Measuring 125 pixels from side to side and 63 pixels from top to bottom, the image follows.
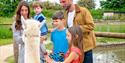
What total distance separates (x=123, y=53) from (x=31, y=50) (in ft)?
36.6

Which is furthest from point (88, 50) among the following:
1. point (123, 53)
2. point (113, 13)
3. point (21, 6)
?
point (113, 13)

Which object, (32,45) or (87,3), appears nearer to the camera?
(32,45)

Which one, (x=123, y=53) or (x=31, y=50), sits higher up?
(x=31, y=50)

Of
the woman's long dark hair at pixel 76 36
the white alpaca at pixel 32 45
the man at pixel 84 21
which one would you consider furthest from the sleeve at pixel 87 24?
the white alpaca at pixel 32 45

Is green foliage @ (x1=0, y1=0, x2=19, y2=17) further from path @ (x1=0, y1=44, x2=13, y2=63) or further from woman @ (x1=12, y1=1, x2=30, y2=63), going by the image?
woman @ (x1=12, y1=1, x2=30, y2=63)

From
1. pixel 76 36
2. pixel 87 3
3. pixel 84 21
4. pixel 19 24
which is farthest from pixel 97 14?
pixel 76 36

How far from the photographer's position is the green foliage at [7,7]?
31.3m

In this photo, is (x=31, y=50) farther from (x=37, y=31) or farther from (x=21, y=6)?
(x=21, y=6)

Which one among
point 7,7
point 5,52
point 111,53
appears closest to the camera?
point 5,52

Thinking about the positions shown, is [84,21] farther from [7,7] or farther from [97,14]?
[97,14]

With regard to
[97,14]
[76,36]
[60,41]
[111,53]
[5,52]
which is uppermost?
[76,36]

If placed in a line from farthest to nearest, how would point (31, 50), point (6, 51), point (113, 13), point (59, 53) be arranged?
point (113, 13)
point (6, 51)
point (59, 53)
point (31, 50)

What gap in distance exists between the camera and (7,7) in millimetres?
32688

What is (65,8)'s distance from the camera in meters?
4.32
